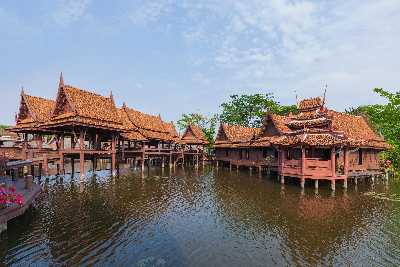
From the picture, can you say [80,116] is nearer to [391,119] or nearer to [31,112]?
[31,112]

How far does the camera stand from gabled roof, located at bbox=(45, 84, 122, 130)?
23469 mm

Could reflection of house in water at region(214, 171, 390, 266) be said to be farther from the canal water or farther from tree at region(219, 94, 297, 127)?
tree at region(219, 94, 297, 127)

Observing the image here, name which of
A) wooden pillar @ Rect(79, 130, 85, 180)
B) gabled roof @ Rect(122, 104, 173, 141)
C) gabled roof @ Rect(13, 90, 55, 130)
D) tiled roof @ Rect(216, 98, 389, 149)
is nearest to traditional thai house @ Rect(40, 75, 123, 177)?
wooden pillar @ Rect(79, 130, 85, 180)

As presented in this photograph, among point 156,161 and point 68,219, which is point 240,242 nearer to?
point 68,219

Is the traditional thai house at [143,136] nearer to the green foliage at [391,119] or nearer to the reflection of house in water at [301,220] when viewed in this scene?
the reflection of house in water at [301,220]

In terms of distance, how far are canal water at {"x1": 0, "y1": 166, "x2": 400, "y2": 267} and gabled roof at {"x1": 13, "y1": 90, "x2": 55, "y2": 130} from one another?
10.3 m

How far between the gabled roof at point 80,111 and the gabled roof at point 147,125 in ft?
35.9

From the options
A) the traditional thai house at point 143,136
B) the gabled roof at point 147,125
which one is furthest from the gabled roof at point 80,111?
the gabled roof at point 147,125

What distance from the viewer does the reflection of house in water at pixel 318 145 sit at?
75.6ft

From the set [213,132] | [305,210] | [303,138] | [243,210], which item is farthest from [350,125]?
[213,132]

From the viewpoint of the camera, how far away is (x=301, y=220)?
14586 mm

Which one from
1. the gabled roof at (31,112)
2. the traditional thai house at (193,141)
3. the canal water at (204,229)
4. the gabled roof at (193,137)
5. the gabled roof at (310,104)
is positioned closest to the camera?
the canal water at (204,229)

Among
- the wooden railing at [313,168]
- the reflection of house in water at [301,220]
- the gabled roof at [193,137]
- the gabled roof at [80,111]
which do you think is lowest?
the reflection of house in water at [301,220]

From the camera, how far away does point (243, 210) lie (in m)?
16.8
